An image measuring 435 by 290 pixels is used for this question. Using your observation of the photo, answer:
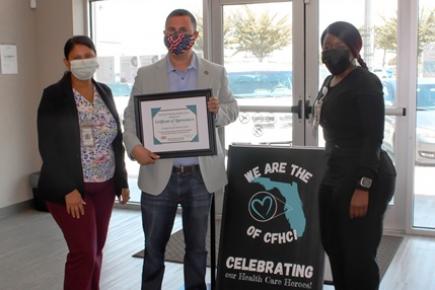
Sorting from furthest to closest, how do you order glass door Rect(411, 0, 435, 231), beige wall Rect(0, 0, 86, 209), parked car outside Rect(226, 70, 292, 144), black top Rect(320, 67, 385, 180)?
beige wall Rect(0, 0, 86, 209) → parked car outside Rect(226, 70, 292, 144) → glass door Rect(411, 0, 435, 231) → black top Rect(320, 67, 385, 180)

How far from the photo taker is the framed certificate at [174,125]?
8.72 feet

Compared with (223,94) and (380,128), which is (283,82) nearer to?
(223,94)

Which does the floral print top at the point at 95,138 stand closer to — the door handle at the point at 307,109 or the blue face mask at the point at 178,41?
the blue face mask at the point at 178,41

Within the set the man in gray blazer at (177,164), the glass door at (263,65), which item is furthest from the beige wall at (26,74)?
the man in gray blazer at (177,164)

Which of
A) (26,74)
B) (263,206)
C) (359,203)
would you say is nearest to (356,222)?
(359,203)

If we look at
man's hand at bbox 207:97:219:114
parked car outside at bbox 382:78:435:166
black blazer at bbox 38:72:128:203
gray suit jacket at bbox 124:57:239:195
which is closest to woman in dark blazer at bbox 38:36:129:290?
black blazer at bbox 38:72:128:203

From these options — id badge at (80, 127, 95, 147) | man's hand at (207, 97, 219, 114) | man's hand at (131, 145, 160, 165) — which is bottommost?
man's hand at (131, 145, 160, 165)

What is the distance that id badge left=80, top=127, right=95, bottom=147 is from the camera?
8.57 feet

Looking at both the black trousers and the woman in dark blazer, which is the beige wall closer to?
the woman in dark blazer

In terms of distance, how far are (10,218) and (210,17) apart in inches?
110

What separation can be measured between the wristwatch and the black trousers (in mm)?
37

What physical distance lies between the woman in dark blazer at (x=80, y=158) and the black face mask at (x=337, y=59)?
1097mm

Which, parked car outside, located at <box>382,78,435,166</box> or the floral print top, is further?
parked car outside, located at <box>382,78,435,166</box>

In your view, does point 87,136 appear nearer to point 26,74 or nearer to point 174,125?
point 174,125
